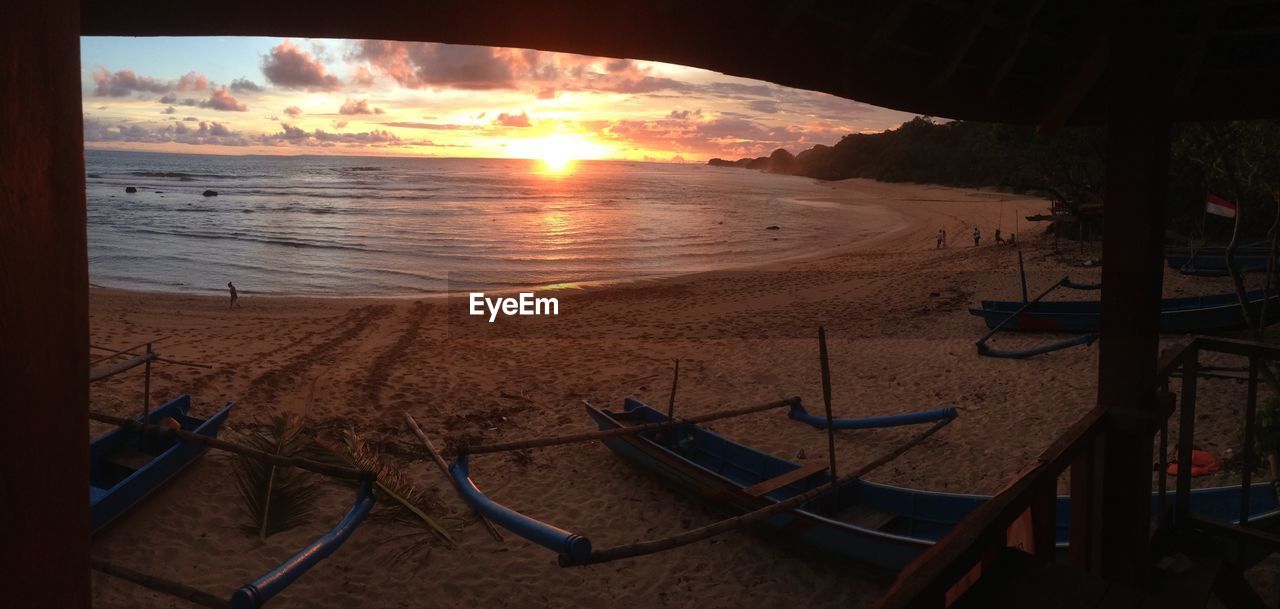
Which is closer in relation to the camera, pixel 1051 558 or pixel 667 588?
pixel 1051 558

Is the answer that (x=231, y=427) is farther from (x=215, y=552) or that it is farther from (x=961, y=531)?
(x=961, y=531)

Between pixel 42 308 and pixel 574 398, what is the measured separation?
1043 centimetres

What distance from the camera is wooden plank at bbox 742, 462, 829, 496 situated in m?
6.80

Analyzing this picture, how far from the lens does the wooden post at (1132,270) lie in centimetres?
317

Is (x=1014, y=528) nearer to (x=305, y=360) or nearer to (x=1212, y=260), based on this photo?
→ (x=305, y=360)

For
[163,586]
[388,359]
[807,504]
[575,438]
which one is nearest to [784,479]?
[807,504]

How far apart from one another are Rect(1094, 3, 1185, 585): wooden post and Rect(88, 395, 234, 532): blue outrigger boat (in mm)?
7475

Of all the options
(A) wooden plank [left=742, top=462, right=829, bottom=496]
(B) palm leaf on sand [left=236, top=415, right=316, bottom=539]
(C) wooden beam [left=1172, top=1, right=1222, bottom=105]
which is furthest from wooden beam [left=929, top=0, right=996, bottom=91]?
(B) palm leaf on sand [left=236, top=415, right=316, bottom=539]

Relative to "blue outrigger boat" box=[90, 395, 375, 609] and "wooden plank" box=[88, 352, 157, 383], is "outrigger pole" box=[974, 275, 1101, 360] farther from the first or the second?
"wooden plank" box=[88, 352, 157, 383]

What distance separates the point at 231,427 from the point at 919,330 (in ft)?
39.7

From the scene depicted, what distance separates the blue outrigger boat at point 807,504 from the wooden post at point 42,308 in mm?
3315

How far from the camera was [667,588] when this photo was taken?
6395 millimetres

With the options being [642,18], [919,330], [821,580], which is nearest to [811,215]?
[919,330]

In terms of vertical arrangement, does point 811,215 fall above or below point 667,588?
above
